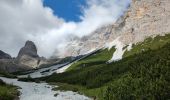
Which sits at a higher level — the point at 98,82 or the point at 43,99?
the point at 98,82

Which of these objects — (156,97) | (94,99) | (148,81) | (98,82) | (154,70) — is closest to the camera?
(156,97)

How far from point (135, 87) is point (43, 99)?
3105cm

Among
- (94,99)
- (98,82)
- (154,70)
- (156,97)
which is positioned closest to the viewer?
(156,97)

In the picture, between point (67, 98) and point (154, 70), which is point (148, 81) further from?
point (67, 98)

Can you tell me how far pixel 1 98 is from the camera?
10444 centimetres

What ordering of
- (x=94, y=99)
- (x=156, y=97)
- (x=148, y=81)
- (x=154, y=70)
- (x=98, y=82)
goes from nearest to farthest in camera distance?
1. (x=156, y=97)
2. (x=148, y=81)
3. (x=154, y=70)
4. (x=94, y=99)
5. (x=98, y=82)

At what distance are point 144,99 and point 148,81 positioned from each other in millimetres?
8847

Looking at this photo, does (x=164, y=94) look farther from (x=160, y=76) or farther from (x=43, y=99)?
(x=43, y=99)

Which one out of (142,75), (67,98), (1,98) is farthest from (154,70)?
(1,98)

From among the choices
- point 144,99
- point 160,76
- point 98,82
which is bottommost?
point 144,99

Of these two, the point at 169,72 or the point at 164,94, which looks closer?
the point at 164,94

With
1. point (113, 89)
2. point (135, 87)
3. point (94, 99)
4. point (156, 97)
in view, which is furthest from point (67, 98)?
point (156, 97)

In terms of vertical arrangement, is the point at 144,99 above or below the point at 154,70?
below

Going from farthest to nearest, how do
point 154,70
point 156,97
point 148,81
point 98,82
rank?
point 98,82
point 154,70
point 148,81
point 156,97
